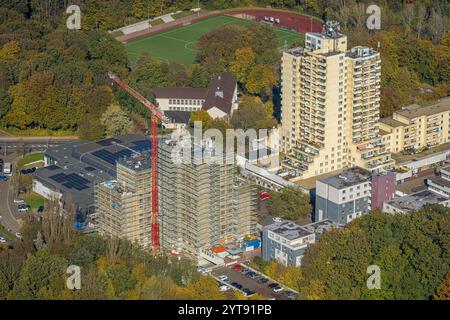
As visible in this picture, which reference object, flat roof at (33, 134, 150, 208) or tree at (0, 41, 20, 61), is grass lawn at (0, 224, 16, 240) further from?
tree at (0, 41, 20, 61)

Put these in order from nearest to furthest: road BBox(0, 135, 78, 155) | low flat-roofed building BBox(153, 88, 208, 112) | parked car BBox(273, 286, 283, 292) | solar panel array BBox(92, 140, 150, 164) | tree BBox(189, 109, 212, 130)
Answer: parked car BBox(273, 286, 283, 292), solar panel array BBox(92, 140, 150, 164), road BBox(0, 135, 78, 155), tree BBox(189, 109, 212, 130), low flat-roofed building BBox(153, 88, 208, 112)

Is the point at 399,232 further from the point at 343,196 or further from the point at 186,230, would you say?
the point at 186,230

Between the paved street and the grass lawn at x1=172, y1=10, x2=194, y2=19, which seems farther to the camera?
the grass lawn at x1=172, y1=10, x2=194, y2=19

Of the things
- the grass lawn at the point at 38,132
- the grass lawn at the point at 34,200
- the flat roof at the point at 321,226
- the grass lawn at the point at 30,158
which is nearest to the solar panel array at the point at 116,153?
the grass lawn at the point at 34,200

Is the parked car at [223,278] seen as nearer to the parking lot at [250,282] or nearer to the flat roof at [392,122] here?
the parking lot at [250,282]

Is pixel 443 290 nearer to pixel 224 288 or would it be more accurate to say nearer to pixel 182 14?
pixel 224 288

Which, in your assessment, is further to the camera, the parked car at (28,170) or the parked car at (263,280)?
the parked car at (28,170)

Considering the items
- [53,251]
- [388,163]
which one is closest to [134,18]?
[388,163]

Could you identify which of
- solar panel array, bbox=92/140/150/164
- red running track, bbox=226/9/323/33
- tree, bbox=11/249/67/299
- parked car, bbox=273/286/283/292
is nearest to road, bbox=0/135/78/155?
solar panel array, bbox=92/140/150/164
